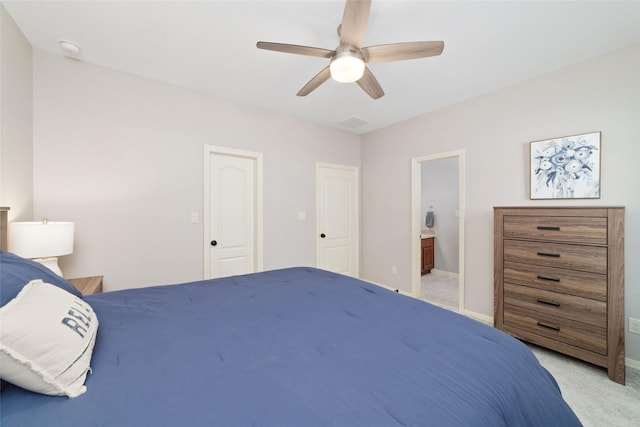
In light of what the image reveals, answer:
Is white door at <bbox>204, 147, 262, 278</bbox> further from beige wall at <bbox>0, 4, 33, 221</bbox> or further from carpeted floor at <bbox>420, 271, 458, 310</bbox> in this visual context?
carpeted floor at <bbox>420, 271, 458, 310</bbox>

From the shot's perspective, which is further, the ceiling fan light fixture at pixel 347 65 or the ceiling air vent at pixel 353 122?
the ceiling air vent at pixel 353 122

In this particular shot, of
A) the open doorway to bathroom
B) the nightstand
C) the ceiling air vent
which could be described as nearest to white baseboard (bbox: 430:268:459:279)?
the open doorway to bathroom

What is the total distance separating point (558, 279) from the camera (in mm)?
2197

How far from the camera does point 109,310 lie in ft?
4.31

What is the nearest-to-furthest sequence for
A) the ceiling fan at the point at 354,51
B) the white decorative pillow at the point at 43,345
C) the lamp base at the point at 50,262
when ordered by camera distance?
1. the white decorative pillow at the point at 43,345
2. the ceiling fan at the point at 354,51
3. the lamp base at the point at 50,262

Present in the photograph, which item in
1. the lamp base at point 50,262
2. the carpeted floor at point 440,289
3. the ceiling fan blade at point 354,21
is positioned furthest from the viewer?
the carpeted floor at point 440,289

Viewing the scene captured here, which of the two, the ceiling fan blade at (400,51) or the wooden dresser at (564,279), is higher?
the ceiling fan blade at (400,51)

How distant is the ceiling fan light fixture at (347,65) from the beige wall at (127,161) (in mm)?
1876

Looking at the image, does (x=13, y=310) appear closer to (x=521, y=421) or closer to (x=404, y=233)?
(x=521, y=421)

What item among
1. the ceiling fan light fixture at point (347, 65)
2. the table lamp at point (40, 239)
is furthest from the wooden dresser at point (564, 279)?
the table lamp at point (40, 239)

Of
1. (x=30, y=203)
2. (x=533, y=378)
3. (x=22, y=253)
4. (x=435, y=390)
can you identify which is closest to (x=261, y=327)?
→ (x=435, y=390)

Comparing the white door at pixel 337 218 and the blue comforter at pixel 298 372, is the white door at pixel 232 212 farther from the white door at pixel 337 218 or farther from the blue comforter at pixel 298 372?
the blue comforter at pixel 298 372

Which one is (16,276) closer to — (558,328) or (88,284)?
(88,284)

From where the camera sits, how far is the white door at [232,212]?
306 centimetres
